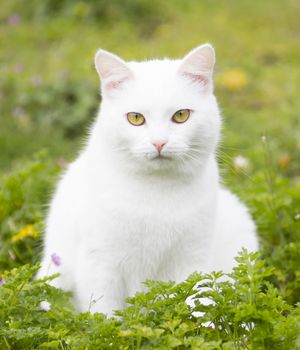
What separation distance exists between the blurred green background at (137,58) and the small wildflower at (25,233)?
1.75m

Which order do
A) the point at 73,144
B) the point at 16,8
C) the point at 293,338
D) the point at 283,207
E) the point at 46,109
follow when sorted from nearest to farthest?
the point at 293,338 → the point at 283,207 → the point at 73,144 → the point at 46,109 → the point at 16,8

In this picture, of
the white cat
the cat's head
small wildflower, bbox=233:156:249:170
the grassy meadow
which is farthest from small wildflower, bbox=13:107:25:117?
the cat's head

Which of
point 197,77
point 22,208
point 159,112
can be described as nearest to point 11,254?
point 22,208

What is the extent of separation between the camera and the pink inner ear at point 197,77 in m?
2.96

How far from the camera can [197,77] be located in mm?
2990

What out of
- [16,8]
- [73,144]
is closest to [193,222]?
[73,144]

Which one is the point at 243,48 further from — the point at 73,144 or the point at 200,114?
the point at 200,114

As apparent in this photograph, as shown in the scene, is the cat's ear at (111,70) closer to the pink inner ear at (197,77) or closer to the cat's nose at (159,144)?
the pink inner ear at (197,77)

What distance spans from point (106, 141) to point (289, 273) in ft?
4.45

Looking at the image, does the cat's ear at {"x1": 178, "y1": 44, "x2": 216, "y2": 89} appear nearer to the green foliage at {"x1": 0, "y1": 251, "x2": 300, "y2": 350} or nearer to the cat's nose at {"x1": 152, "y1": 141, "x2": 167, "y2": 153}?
the cat's nose at {"x1": 152, "y1": 141, "x2": 167, "y2": 153}

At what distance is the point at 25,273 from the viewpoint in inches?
103

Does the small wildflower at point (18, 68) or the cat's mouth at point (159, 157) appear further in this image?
A: the small wildflower at point (18, 68)

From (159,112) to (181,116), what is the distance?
12 cm

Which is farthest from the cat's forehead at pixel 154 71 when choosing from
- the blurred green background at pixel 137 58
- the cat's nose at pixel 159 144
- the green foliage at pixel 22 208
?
the blurred green background at pixel 137 58
